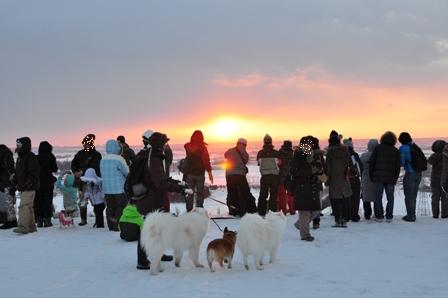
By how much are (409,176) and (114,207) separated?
7293 mm

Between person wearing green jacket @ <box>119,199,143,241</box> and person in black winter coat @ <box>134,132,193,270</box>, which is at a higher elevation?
person in black winter coat @ <box>134,132,193,270</box>

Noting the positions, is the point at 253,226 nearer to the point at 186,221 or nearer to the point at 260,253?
the point at 260,253

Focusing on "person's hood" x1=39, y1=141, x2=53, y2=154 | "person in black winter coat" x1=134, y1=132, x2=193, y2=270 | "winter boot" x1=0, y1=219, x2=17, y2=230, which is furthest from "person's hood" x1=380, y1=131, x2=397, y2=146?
"winter boot" x1=0, y1=219, x2=17, y2=230

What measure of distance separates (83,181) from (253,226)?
560 centimetres

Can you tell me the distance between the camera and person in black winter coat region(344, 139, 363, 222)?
1148 cm

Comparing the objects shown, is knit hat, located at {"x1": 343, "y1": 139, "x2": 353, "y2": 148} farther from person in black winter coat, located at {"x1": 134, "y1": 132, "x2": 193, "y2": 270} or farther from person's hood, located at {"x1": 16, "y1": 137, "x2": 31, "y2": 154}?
person's hood, located at {"x1": 16, "y1": 137, "x2": 31, "y2": 154}

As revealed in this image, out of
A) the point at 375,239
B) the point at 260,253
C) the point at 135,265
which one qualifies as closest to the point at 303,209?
the point at 375,239

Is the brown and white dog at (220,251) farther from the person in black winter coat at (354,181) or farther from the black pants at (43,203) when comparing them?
the black pants at (43,203)

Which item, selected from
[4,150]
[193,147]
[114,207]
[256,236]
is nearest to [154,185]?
[256,236]

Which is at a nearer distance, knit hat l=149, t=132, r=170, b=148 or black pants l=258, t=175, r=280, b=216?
knit hat l=149, t=132, r=170, b=148

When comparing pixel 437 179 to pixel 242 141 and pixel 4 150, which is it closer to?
pixel 242 141

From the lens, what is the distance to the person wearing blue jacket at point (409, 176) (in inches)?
455

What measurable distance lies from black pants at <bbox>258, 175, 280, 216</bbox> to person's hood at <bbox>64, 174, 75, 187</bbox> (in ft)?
15.8

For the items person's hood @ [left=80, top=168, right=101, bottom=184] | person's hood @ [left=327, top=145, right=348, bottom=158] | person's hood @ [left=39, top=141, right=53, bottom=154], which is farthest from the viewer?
person's hood @ [left=39, top=141, right=53, bottom=154]
